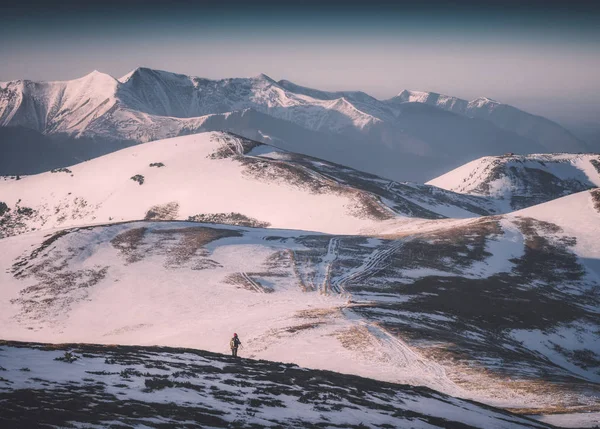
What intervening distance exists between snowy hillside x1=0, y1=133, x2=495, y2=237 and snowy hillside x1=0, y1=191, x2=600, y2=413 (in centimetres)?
2996

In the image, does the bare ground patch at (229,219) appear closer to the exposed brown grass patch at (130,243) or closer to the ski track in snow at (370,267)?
the exposed brown grass patch at (130,243)

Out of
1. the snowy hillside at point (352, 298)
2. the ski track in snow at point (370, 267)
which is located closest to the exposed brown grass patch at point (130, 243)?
the snowy hillside at point (352, 298)

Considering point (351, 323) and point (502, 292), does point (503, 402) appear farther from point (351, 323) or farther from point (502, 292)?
point (502, 292)

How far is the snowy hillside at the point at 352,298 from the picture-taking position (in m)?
38.5

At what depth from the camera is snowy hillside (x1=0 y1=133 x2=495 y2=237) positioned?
121188 millimetres

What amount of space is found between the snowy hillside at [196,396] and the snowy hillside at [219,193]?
255ft

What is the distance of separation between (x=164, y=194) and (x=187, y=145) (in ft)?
126

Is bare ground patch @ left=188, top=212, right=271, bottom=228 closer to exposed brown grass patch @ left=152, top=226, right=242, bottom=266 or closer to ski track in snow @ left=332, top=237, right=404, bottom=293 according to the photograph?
exposed brown grass patch @ left=152, top=226, right=242, bottom=266

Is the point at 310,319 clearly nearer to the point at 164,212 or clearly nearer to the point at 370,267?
the point at 370,267

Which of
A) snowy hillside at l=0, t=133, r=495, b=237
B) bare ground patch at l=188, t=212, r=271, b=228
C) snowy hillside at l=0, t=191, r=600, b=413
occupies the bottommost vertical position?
snowy hillside at l=0, t=191, r=600, b=413

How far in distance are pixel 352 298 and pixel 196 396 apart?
112ft

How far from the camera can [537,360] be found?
145ft

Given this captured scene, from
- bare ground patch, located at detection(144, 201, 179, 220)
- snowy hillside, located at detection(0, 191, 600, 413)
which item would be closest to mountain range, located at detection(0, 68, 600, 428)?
snowy hillside, located at detection(0, 191, 600, 413)

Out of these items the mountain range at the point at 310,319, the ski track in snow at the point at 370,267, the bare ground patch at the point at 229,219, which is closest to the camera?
the mountain range at the point at 310,319
